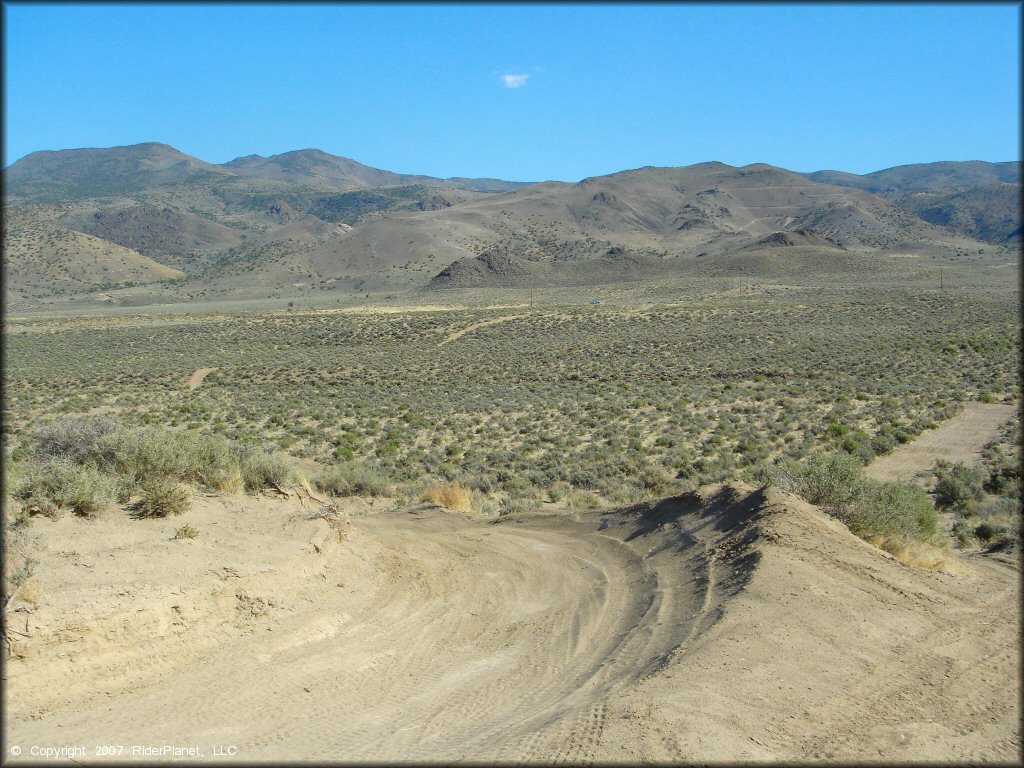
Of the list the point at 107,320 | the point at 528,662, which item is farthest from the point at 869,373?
the point at 107,320

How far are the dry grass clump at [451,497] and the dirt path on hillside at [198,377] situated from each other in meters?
27.5

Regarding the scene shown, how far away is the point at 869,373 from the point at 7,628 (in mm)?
36394

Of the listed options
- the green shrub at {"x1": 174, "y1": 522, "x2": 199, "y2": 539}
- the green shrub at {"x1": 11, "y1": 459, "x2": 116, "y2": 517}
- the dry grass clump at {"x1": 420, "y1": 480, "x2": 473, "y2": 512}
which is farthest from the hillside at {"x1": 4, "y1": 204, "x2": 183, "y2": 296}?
the green shrub at {"x1": 174, "y1": 522, "x2": 199, "y2": 539}

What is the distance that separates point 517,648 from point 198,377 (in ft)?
133

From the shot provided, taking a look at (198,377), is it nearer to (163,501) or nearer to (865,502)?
(163,501)

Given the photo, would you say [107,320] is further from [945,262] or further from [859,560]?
[945,262]

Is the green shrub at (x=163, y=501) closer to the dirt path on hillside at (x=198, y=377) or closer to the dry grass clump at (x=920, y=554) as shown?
the dry grass clump at (x=920, y=554)

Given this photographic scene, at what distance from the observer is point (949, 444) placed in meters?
21.8

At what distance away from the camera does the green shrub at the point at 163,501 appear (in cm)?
1052

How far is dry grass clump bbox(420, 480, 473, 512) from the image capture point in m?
16.7

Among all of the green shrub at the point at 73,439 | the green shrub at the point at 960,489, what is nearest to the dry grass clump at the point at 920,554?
the green shrub at the point at 960,489

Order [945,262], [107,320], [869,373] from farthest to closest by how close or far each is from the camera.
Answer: [945,262] → [107,320] → [869,373]

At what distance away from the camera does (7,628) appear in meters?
6.79

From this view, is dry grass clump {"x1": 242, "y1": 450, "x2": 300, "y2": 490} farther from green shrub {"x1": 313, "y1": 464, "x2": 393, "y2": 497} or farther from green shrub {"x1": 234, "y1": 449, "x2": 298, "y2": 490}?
green shrub {"x1": 313, "y1": 464, "x2": 393, "y2": 497}
